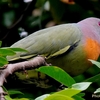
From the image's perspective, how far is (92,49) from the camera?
2.34 metres

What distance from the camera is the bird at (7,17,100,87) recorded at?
219 centimetres

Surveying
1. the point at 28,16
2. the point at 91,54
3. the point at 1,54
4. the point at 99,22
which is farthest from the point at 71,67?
the point at 28,16

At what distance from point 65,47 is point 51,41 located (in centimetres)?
8

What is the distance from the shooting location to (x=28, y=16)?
343 cm

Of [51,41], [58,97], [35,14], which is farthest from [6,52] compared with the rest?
[35,14]

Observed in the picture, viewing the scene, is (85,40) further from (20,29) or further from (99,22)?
(20,29)

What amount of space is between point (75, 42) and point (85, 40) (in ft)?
0.27

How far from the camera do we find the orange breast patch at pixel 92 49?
7.55ft

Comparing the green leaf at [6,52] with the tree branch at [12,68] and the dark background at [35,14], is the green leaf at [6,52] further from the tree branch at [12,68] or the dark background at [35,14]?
the dark background at [35,14]

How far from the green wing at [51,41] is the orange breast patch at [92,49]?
0.07m

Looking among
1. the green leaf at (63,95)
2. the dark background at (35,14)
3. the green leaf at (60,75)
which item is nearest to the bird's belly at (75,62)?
the dark background at (35,14)

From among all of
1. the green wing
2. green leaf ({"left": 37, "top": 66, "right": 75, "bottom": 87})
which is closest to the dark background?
the green wing

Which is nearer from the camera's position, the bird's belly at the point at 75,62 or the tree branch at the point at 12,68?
the tree branch at the point at 12,68

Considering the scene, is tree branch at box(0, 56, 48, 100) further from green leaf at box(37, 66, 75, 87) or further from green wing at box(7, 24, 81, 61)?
green wing at box(7, 24, 81, 61)
